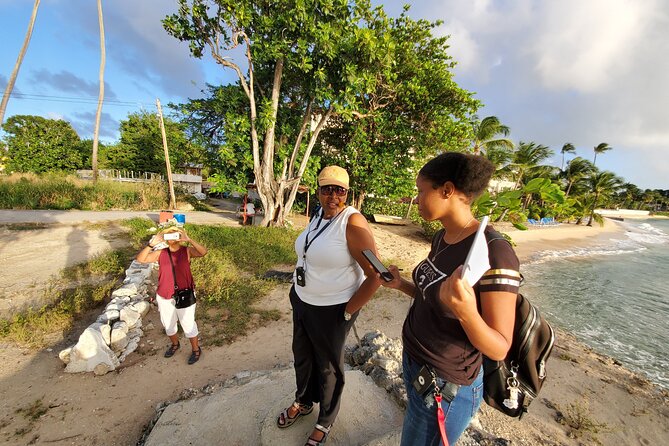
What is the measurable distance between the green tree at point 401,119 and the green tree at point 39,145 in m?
34.1

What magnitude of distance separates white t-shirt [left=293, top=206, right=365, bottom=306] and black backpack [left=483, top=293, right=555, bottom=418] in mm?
944

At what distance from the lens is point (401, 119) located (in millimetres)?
14086

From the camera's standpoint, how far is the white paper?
2.98 feet

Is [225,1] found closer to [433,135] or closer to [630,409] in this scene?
[433,135]

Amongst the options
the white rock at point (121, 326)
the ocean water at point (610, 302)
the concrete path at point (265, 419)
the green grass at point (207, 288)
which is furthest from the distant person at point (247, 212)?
the ocean water at point (610, 302)

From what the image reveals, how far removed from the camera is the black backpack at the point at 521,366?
1.25 meters

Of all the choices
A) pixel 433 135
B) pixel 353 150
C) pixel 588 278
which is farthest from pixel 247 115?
pixel 588 278

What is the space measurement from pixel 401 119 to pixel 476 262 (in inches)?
571

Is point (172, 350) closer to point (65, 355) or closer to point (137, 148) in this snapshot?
point (65, 355)

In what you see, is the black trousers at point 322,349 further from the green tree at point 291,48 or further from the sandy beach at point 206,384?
the green tree at point 291,48

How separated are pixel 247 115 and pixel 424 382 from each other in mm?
11973

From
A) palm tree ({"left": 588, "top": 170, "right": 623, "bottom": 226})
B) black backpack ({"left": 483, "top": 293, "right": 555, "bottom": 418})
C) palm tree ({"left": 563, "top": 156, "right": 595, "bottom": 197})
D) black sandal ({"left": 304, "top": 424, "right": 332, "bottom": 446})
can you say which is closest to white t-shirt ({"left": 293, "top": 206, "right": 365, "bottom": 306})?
black backpack ({"left": 483, "top": 293, "right": 555, "bottom": 418})

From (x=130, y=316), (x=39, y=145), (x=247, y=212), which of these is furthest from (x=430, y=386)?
(x=39, y=145)

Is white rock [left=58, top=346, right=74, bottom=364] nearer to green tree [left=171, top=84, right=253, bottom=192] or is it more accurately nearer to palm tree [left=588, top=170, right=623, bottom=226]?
green tree [left=171, top=84, right=253, bottom=192]
